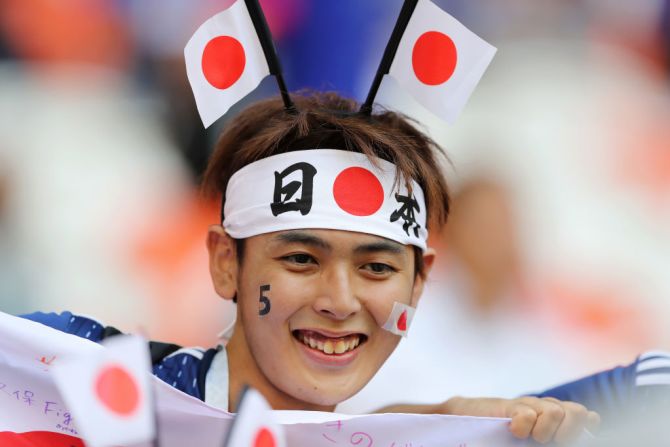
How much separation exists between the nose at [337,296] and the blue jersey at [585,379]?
1.27ft

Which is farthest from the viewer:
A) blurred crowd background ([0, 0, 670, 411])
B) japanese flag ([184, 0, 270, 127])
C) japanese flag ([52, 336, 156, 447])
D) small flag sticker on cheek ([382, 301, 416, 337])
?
blurred crowd background ([0, 0, 670, 411])

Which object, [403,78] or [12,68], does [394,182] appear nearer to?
[403,78]

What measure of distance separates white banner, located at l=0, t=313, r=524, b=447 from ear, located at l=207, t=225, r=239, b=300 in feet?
1.83

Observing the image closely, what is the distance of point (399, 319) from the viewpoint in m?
1.93

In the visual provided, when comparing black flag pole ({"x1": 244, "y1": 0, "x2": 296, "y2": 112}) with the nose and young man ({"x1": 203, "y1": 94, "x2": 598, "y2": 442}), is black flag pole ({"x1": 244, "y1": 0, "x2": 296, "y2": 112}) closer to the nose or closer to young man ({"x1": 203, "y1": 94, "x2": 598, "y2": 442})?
young man ({"x1": 203, "y1": 94, "x2": 598, "y2": 442})

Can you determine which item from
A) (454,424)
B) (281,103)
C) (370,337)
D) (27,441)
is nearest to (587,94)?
(281,103)

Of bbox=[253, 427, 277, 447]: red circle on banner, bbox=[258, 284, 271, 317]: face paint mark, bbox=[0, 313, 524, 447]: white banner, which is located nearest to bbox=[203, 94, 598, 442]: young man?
bbox=[258, 284, 271, 317]: face paint mark

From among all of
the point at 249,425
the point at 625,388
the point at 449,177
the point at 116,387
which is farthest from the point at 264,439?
the point at 449,177

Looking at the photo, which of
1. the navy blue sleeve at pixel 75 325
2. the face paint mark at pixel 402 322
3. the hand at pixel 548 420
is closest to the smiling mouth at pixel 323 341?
the face paint mark at pixel 402 322

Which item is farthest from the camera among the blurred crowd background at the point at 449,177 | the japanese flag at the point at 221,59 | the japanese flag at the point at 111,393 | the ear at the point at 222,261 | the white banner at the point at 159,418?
the blurred crowd background at the point at 449,177

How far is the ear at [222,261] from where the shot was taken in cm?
208

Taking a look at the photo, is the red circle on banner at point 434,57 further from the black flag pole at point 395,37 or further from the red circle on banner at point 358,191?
the red circle on banner at point 358,191

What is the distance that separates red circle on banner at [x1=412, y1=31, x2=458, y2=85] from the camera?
6.10 ft

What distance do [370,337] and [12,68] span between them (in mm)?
2579
